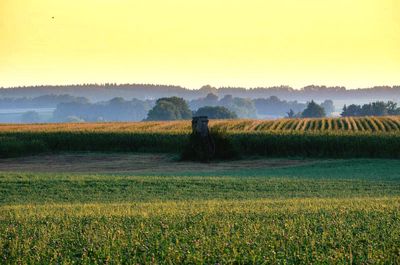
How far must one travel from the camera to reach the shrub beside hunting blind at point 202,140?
46906mm

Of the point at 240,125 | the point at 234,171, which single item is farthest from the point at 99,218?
the point at 240,125

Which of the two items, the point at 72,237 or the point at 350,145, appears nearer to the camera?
the point at 72,237

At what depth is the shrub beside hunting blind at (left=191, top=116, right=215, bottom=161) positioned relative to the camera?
46.9m

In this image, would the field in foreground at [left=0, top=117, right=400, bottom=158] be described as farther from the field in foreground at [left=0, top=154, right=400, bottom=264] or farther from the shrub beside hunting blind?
the field in foreground at [left=0, top=154, right=400, bottom=264]

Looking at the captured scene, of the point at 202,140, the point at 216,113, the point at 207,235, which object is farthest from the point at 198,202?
the point at 216,113

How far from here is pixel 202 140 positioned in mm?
47531

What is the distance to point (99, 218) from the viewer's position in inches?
582

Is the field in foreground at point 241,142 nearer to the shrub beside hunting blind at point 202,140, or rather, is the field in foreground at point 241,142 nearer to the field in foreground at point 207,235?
the shrub beside hunting blind at point 202,140

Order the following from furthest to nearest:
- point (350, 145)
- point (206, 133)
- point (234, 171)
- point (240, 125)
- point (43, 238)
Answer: point (240, 125), point (350, 145), point (206, 133), point (234, 171), point (43, 238)

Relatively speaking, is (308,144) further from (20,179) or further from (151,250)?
(151,250)

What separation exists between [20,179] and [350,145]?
94.2 feet

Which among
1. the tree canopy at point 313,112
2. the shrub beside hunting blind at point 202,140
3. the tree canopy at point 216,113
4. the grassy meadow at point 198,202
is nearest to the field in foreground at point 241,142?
the grassy meadow at point 198,202

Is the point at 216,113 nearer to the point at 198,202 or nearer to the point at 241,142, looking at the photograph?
the point at 241,142

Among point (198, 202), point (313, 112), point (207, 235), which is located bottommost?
point (198, 202)
